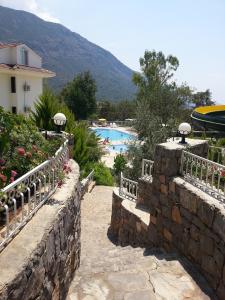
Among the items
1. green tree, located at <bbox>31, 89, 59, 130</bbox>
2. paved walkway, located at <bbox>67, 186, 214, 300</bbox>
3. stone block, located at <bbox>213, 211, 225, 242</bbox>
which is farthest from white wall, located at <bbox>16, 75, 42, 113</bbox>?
stone block, located at <bbox>213, 211, 225, 242</bbox>

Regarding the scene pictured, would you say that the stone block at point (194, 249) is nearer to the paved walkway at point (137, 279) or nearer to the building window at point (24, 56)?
the paved walkway at point (137, 279)

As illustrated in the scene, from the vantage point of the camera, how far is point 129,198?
980 cm

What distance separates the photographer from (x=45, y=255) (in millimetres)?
3715

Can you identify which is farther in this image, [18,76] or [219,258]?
[18,76]

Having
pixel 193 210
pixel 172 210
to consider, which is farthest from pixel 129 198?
pixel 193 210

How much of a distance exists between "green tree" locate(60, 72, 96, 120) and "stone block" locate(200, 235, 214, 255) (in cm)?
3917

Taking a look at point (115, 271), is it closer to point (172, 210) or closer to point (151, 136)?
point (172, 210)

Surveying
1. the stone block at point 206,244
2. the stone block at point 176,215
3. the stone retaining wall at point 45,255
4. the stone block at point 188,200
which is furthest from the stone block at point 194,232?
the stone retaining wall at point 45,255

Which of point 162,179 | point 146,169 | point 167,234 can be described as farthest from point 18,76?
point 167,234

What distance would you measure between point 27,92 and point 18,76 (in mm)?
1584

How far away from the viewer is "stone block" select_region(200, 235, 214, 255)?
493 cm

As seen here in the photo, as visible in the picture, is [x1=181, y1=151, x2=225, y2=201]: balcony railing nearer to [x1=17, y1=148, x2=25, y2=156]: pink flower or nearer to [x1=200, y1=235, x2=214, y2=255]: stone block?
[x1=200, y1=235, x2=214, y2=255]: stone block

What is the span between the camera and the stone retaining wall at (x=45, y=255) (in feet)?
9.75

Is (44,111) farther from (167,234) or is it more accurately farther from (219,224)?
(219,224)
